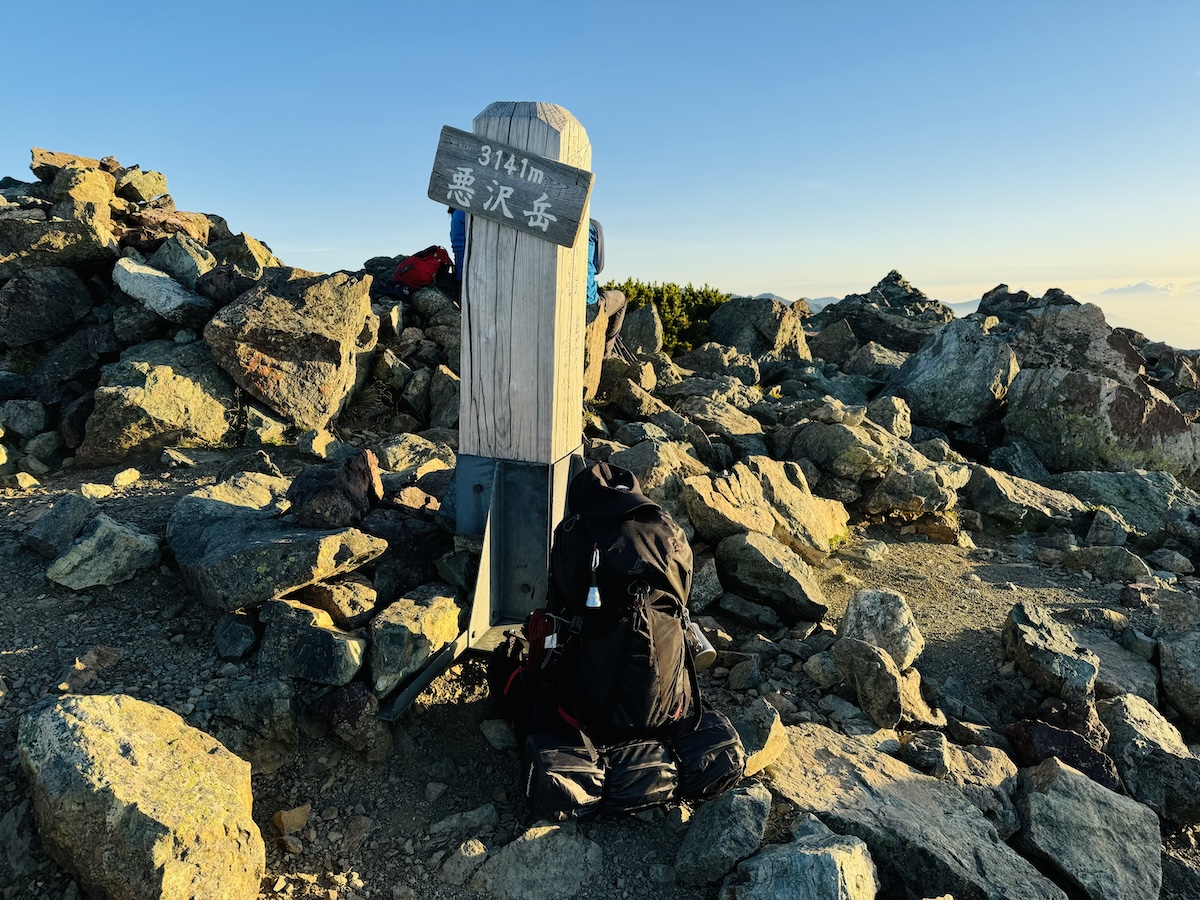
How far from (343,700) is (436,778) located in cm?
71

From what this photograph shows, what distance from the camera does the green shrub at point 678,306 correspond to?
17337 millimetres

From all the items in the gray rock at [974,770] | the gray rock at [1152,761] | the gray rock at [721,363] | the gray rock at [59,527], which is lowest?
A: the gray rock at [1152,761]

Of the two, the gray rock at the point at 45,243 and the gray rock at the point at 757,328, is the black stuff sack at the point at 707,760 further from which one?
the gray rock at the point at 757,328

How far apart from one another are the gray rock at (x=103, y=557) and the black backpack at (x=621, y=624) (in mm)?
3014

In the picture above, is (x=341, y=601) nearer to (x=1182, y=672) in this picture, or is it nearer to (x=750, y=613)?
(x=750, y=613)

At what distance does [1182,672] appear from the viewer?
258 inches

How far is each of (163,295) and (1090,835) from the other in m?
9.96

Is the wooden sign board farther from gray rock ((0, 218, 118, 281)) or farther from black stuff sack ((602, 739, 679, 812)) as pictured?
gray rock ((0, 218, 118, 281))

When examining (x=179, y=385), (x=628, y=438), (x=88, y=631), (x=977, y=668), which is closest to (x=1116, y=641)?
(x=977, y=668)

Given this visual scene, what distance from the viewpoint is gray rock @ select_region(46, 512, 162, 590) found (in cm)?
510

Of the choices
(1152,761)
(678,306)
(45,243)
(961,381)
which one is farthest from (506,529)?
(678,306)

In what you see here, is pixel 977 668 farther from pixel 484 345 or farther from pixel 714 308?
pixel 714 308

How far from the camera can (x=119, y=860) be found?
3.26m

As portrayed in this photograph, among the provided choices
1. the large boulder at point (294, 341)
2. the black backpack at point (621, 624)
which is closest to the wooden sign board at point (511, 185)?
the black backpack at point (621, 624)
